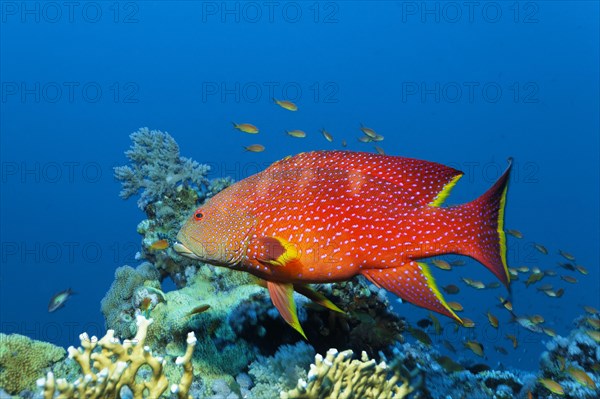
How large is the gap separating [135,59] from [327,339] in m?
81.8

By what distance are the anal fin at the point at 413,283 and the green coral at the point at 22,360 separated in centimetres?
361

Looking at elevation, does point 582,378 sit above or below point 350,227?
below

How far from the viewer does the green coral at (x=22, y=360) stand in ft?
13.0

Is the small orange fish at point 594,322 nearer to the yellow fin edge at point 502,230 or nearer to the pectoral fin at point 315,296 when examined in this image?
the yellow fin edge at point 502,230

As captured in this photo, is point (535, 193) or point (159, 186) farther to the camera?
point (535, 193)

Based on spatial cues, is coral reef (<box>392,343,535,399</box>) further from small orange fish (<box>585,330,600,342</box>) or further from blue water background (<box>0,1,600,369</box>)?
blue water background (<box>0,1,600,369</box>)

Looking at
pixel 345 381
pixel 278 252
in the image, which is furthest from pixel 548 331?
pixel 278 252

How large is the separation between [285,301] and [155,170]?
502 cm

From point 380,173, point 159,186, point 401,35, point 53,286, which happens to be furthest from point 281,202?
point 401,35

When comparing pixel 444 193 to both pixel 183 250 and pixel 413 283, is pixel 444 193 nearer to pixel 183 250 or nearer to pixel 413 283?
pixel 413 283

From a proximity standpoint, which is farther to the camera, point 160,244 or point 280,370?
point 160,244

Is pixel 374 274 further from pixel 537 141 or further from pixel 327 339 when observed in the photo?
pixel 537 141

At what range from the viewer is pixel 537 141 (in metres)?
65.6

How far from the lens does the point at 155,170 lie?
7.26 meters
